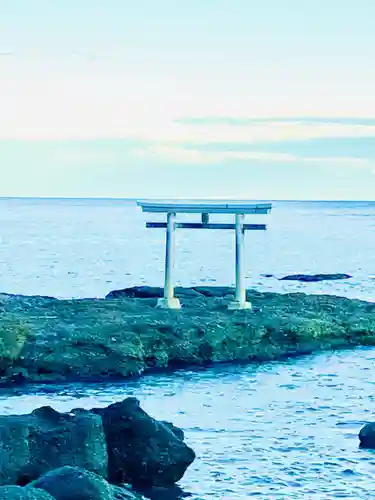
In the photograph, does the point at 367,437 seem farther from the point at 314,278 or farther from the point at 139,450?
the point at 314,278

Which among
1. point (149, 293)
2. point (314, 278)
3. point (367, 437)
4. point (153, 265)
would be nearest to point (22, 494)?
point (367, 437)

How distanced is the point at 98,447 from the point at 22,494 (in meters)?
3.50

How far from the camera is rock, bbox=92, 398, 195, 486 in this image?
1573 centimetres

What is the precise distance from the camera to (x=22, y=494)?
38.5 ft

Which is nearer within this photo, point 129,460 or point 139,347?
point 129,460

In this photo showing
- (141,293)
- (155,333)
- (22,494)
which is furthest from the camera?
(141,293)

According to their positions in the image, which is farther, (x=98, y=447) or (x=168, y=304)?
(x=168, y=304)

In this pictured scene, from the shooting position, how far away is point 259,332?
26.8m

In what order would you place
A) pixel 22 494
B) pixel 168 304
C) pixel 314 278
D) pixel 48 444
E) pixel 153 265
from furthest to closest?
pixel 153 265 → pixel 314 278 → pixel 168 304 → pixel 48 444 → pixel 22 494

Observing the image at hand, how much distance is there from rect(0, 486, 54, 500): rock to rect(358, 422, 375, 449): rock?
711 centimetres

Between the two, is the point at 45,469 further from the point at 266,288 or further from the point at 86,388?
the point at 266,288

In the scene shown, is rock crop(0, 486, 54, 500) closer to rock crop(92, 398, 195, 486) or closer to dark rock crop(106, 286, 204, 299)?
rock crop(92, 398, 195, 486)

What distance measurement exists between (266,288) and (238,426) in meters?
32.6

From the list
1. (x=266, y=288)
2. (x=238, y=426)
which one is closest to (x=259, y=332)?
(x=238, y=426)
